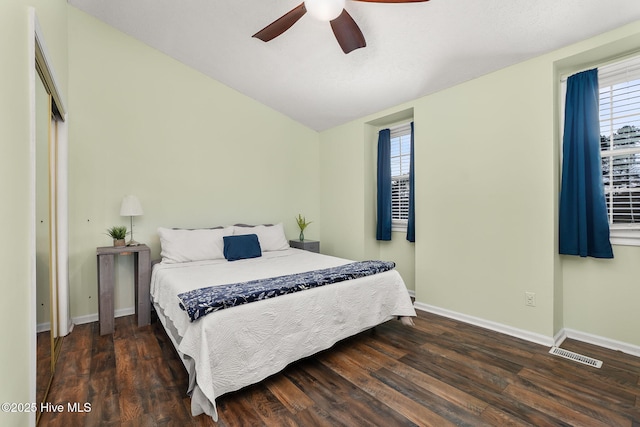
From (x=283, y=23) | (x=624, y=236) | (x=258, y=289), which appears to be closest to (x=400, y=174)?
(x=624, y=236)

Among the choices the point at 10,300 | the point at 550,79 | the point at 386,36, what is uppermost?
the point at 386,36

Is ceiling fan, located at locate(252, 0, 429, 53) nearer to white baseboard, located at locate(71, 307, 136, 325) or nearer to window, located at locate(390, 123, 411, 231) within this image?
window, located at locate(390, 123, 411, 231)

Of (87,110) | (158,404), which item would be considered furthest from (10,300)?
(87,110)

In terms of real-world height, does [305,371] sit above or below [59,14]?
below

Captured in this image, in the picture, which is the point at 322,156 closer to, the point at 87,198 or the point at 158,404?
the point at 87,198

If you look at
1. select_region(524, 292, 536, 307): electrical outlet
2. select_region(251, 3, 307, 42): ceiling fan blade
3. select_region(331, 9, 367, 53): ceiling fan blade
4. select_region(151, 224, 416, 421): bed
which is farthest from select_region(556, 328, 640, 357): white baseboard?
select_region(251, 3, 307, 42): ceiling fan blade

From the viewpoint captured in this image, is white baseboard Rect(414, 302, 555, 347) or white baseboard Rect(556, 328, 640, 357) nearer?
white baseboard Rect(556, 328, 640, 357)

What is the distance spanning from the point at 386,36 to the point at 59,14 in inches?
108

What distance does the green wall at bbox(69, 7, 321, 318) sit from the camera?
10.4 feet

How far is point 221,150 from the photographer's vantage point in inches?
161

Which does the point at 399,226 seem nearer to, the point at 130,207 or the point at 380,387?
the point at 380,387

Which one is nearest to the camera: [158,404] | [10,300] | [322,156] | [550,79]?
[10,300]

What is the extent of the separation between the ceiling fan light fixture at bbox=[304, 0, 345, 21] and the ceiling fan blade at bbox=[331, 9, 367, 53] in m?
0.14

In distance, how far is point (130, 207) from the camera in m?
3.12
